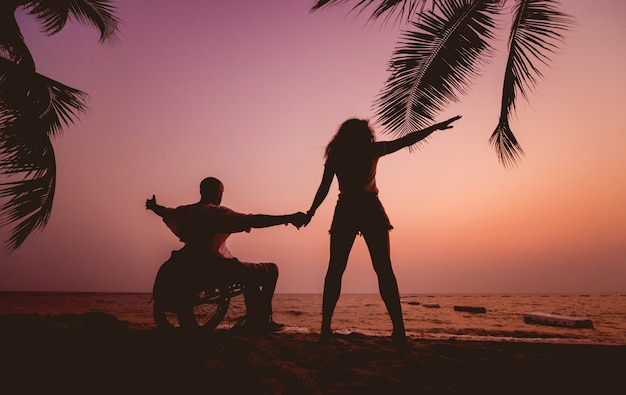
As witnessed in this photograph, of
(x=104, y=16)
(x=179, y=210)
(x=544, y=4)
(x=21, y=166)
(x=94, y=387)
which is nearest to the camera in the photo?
(x=94, y=387)

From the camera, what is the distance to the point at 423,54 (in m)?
3.67

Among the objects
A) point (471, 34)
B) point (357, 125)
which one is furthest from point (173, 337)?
point (471, 34)

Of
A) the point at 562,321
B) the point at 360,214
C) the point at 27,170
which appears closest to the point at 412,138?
the point at 360,214

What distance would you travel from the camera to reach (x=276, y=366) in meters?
1.78

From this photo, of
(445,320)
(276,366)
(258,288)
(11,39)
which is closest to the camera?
(276,366)

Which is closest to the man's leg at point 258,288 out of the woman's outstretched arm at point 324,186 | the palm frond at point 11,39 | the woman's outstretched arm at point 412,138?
the woman's outstretched arm at point 324,186

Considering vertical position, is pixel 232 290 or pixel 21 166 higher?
pixel 21 166

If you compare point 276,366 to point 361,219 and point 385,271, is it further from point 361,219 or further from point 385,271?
point 361,219

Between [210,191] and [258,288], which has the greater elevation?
[210,191]

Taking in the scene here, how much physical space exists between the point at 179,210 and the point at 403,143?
198 cm

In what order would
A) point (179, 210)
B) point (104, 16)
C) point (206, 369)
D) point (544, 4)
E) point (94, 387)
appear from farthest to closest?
point (104, 16) < point (544, 4) < point (179, 210) < point (206, 369) < point (94, 387)

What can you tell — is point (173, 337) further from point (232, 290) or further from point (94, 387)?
point (94, 387)

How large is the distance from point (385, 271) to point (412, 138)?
112 centimetres

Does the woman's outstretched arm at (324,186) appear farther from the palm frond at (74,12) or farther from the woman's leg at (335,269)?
the palm frond at (74,12)
